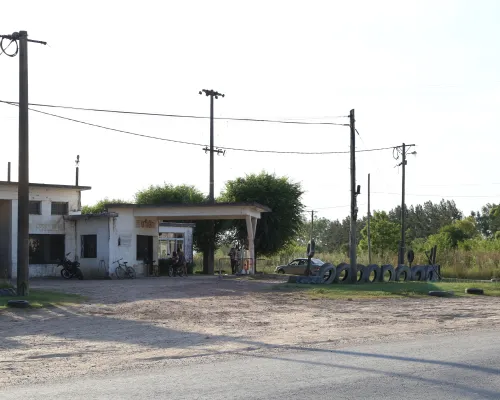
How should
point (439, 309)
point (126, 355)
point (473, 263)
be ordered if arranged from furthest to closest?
point (473, 263) < point (439, 309) < point (126, 355)

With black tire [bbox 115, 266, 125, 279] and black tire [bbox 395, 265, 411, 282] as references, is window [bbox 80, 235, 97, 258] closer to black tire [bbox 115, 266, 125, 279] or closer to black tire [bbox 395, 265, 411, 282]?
black tire [bbox 115, 266, 125, 279]

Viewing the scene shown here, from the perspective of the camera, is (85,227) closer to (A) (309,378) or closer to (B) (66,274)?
(B) (66,274)

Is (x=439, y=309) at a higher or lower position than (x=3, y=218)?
lower

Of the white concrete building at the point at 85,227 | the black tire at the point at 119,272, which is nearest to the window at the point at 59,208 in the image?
the white concrete building at the point at 85,227

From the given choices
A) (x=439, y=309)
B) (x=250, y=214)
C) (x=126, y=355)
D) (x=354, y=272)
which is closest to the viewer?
(x=126, y=355)

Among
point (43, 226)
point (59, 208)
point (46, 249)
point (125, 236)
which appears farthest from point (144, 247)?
point (43, 226)

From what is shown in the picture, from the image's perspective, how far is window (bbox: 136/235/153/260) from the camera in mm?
39719

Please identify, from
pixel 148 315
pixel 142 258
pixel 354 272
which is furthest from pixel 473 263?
pixel 148 315

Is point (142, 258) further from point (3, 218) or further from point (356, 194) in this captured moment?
point (356, 194)

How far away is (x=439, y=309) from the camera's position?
2073 centimetres

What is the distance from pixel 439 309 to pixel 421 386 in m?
12.2

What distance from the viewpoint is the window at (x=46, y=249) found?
36375 mm

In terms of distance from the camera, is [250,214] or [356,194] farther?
[250,214]

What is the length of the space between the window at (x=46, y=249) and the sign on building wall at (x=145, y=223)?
3.96 metres
